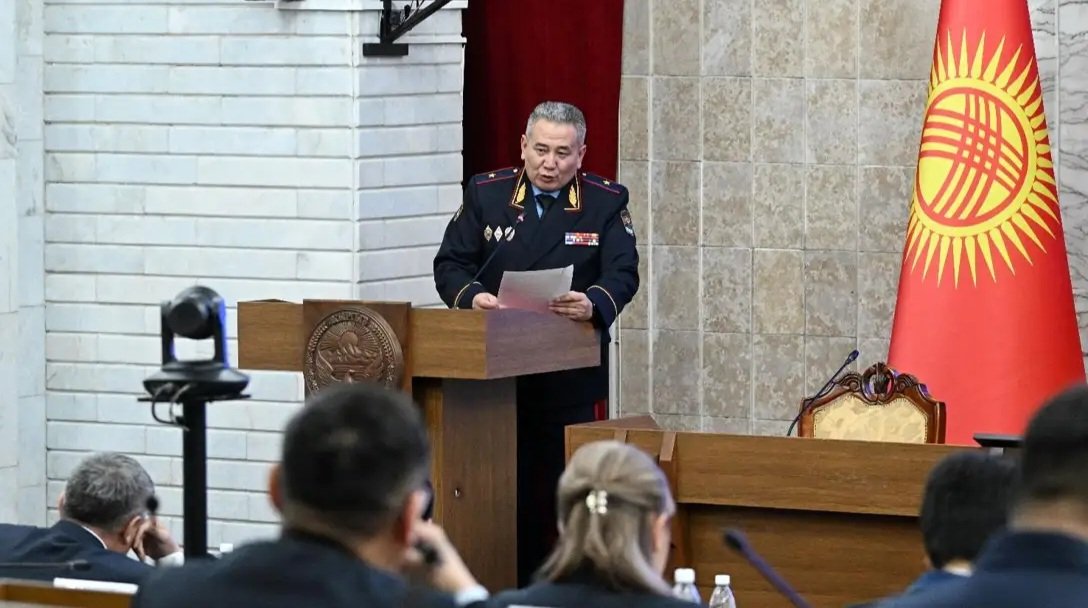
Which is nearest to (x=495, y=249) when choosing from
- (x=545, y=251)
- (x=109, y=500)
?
(x=545, y=251)

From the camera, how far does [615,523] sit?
9.88 feet

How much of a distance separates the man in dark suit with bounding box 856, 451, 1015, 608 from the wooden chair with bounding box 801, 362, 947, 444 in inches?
81.5

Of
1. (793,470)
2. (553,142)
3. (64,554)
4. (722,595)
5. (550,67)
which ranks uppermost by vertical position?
(550,67)

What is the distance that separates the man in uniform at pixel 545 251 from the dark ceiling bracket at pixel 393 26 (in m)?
0.61

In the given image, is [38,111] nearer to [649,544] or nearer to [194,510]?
[194,510]

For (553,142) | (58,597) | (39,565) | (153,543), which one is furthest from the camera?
(553,142)

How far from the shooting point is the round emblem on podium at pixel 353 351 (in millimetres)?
5102

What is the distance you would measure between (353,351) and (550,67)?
196 centimetres

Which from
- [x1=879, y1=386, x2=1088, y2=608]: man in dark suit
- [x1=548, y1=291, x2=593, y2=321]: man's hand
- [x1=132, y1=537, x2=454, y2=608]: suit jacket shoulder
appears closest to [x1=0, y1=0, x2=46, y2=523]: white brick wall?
[x1=548, y1=291, x2=593, y2=321]: man's hand

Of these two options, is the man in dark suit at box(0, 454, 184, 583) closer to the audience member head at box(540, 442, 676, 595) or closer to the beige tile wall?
the audience member head at box(540, 442, 676, 595)

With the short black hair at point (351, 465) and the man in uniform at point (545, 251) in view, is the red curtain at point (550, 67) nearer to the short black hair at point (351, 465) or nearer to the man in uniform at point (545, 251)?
the man in uniform at point (545, 251)

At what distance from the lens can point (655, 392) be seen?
7.03 meters

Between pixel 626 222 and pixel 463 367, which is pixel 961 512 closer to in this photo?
pixel 463 367

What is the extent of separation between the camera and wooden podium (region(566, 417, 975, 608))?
4883mm
